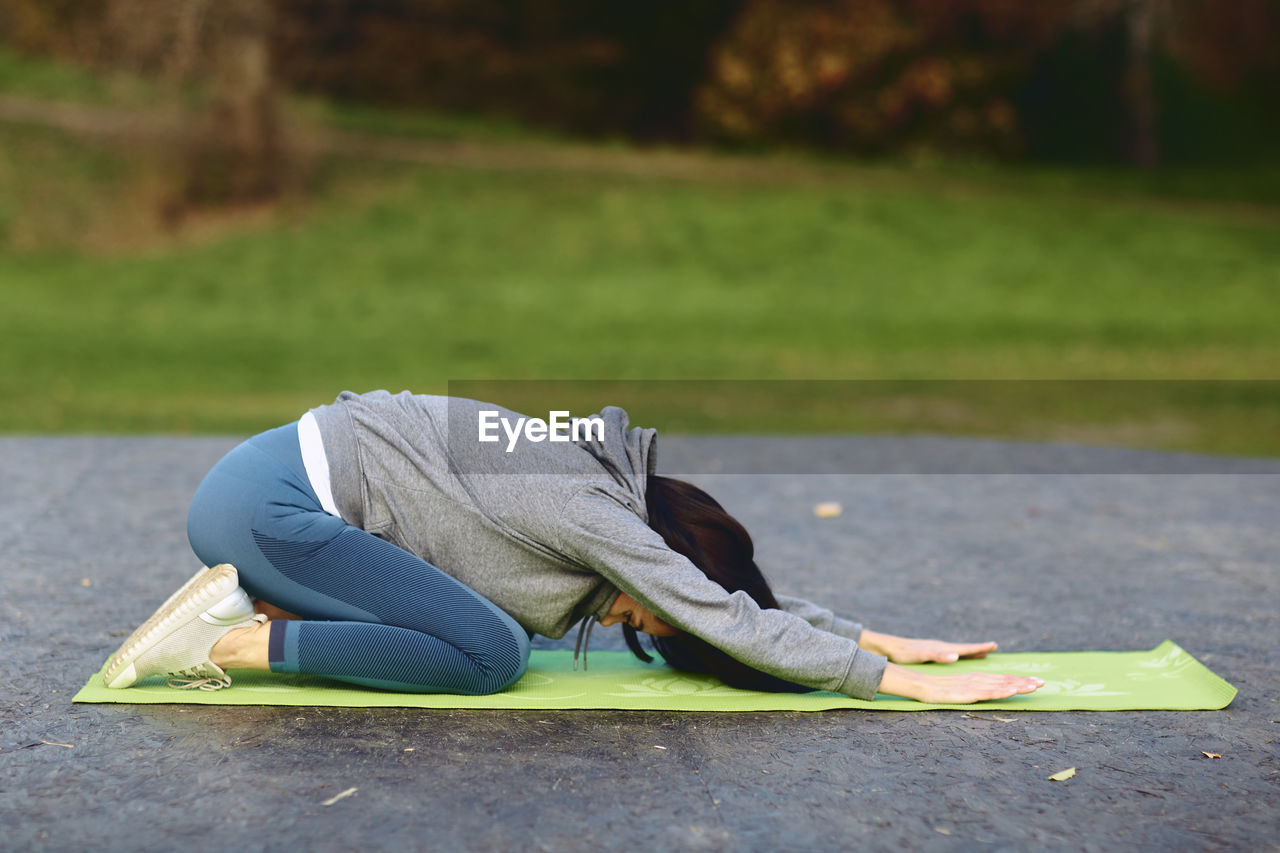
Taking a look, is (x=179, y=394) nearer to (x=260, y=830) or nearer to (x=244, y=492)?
(x=244, y=492)

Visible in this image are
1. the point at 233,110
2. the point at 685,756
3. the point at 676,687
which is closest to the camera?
the point at 685,756

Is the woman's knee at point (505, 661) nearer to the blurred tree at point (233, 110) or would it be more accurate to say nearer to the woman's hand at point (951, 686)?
the woman's hand at point (951, 686)

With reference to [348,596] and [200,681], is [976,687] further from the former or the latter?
[200,681]

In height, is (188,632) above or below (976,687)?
above

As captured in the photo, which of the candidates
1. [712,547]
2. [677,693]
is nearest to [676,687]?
[677,693]

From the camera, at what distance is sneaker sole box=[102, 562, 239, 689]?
345cm

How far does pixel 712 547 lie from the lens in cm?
350

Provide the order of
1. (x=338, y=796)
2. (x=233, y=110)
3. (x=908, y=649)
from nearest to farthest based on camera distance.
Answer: (x=338, y=796) → (x=908, y=649) → (x=233, y=110)

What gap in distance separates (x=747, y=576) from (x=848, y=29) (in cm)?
2450

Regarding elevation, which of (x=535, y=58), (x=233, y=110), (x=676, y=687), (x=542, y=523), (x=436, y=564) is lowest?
(x=676, y=687)

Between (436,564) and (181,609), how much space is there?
0.66m

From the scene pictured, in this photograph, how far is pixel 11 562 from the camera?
501 cm

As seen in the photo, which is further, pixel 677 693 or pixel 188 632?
pixel 677 693

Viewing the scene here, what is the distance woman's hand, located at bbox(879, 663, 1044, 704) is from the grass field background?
6533 mm
